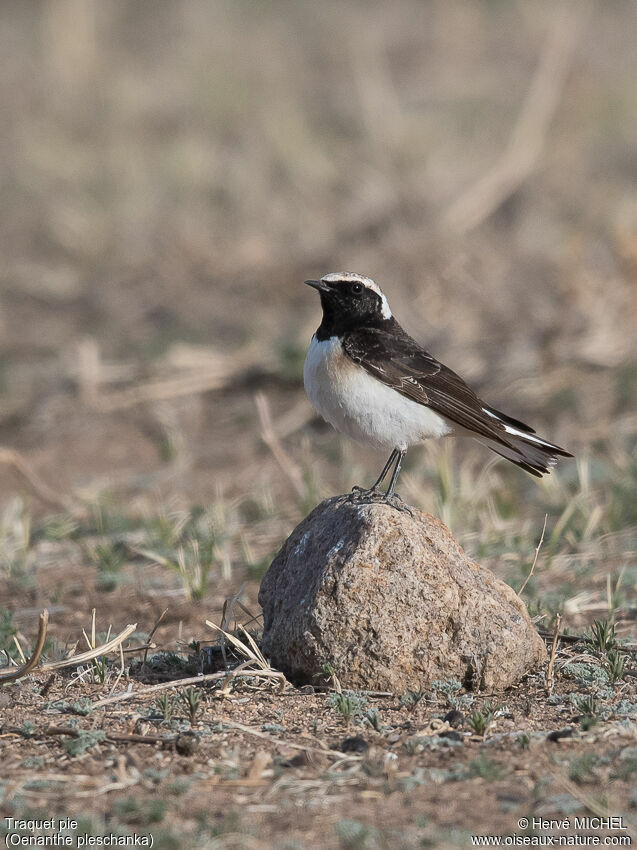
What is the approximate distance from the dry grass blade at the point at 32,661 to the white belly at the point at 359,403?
1744mm

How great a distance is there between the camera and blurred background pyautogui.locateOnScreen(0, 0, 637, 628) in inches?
367

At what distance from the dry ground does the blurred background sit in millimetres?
49

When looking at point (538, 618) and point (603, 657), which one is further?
point (538, 618)

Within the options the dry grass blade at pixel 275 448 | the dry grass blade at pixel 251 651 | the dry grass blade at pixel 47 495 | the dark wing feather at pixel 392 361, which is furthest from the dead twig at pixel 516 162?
the dry grass blade at pixel 251 651

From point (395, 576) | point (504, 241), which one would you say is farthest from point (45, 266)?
point (395, 576)

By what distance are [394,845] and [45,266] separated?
12.5m

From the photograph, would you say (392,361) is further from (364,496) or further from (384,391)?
(364,496)

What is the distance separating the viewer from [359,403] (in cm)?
568

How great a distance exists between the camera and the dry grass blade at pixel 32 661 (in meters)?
4.64

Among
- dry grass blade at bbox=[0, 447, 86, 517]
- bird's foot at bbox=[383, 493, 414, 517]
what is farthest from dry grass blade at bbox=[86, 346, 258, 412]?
bird's foot at bbox=[383, 493, 414, 517]

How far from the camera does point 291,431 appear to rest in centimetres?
1044

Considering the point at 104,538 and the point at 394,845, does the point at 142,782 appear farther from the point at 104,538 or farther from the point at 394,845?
the point at 104,538

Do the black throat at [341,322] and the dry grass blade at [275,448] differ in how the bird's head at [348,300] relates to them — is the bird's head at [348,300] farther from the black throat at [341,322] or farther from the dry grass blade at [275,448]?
the dry grass blade at [275,448]

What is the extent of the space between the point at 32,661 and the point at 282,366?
6740mm
